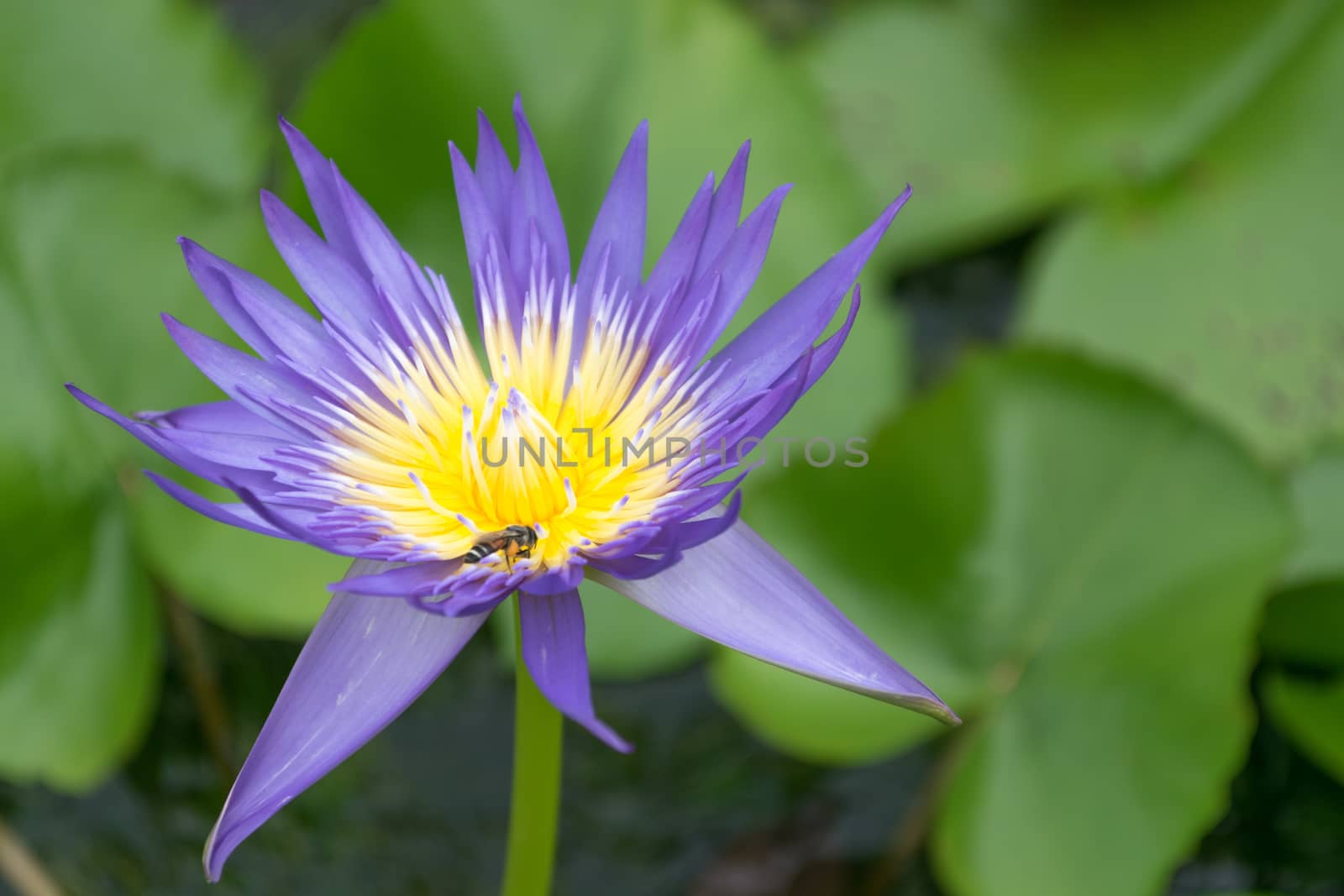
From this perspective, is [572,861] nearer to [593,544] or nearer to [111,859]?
[111,859]

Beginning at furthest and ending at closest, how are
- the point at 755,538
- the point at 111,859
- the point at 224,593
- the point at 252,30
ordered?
the point at 252,30, the point at 111,859, the point at 224,593, the point at 755,538

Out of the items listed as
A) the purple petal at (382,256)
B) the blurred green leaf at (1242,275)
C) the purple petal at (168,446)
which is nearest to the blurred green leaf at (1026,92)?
the blurred green leaf at (1242,275)

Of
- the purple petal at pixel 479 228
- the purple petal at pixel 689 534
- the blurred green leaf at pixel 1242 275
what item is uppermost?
the blurred green leaf at pixel 1242 275

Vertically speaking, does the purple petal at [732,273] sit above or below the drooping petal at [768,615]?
above

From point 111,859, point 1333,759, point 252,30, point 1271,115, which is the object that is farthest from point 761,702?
point 252,30

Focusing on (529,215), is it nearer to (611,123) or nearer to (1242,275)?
(611,123)

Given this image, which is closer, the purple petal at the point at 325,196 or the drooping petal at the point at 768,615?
the drooping petal at the point at 768,615

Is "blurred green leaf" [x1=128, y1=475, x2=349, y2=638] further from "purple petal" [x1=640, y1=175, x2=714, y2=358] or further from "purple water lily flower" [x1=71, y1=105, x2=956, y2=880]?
Answer: "purple petal" [x1=640, y1=175, x2=714, y2=358]

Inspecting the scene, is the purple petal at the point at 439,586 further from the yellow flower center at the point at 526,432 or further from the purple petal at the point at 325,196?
the purple petal at the point at 325,196
